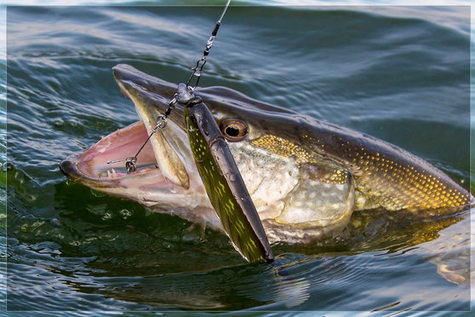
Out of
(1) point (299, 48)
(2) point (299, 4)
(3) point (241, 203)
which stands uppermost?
(2) point (299, 4)

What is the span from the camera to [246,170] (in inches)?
150

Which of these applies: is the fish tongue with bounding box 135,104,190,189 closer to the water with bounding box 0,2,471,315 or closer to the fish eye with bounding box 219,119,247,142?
the fish eye with bounding box 219,119,247,142

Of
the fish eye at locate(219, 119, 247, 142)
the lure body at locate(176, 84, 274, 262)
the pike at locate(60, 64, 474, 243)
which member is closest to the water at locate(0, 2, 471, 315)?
the pike at locate(60, 64, 474, 243)

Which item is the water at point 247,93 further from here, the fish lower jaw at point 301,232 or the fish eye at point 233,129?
the fish eye at point 233,129

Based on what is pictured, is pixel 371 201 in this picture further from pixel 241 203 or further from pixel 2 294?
pixel 2 294

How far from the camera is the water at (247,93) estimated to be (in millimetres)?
3604

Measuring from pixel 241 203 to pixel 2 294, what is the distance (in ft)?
3.87

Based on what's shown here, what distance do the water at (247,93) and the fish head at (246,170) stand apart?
0.20 m

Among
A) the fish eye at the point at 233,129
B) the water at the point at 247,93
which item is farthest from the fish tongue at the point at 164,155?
the water at the point at 247,93

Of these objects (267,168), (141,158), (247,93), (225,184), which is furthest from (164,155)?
(247,93)

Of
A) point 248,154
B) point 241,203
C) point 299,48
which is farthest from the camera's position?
point 299,48

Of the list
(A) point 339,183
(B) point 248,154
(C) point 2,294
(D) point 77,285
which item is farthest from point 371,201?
(C) point 2,294

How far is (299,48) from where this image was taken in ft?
24.6

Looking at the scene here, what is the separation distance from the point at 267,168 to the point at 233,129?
0.26 m
